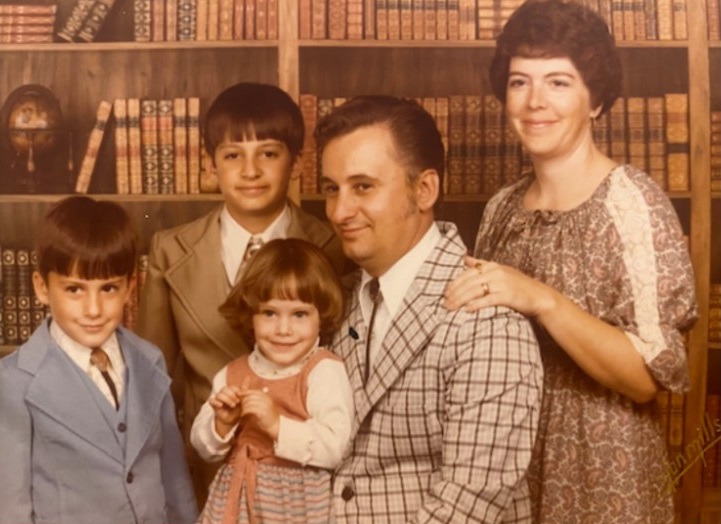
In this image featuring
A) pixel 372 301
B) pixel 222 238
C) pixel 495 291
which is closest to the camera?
pixel 495 291

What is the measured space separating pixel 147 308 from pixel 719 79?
1.05 m

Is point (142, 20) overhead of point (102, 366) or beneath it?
overhead

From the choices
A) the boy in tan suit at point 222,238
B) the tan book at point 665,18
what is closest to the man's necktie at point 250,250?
the boy in tan suit at point 222,238

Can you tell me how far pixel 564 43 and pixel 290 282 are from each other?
571 millimetres

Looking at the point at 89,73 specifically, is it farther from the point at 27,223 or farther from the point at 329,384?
the point at 329,384

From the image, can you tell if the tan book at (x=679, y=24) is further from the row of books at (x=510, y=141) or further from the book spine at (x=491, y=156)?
the book spine at (x=491, y=156)

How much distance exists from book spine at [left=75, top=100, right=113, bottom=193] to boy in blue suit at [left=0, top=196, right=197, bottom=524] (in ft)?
0.45

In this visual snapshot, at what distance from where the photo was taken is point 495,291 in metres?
1.27

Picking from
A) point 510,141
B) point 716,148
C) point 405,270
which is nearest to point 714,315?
point 716,148

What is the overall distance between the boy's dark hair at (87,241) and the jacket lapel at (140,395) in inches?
5.2

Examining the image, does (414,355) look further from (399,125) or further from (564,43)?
(564,43)

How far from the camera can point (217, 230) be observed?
1.48 m

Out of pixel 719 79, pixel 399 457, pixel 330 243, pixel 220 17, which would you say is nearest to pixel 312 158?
pixel 330 243

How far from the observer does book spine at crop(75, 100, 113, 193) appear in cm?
151
